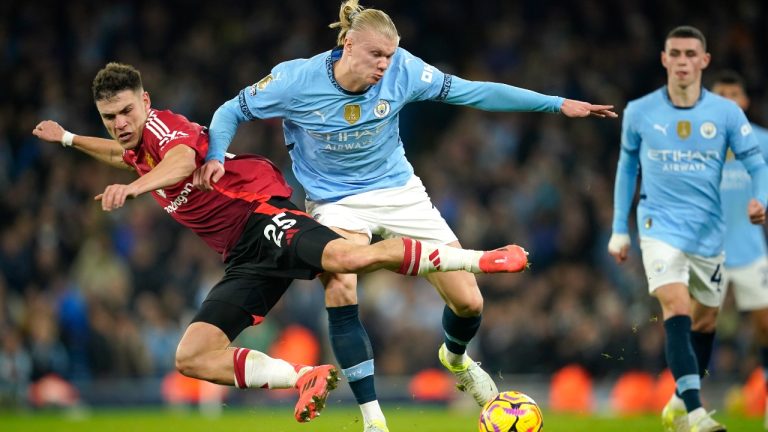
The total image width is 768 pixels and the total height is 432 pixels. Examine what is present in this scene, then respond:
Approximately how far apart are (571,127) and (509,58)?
164 centimetres

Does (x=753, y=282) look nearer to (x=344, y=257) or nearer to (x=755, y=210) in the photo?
(x=755, y=210)

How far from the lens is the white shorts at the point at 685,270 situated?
816 centimetres

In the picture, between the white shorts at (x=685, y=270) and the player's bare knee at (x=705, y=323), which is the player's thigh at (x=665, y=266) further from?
the player's bare knee at (x=705, y=323)

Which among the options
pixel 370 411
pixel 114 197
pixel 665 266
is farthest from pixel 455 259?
pixel 665 266

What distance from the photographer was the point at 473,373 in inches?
316

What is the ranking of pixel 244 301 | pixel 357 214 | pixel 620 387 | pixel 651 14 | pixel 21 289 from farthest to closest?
1. pixel 651 14
2. pixel 21 289
3. pixel 620 387
4. pixel 357 214
5. pixel 244 301

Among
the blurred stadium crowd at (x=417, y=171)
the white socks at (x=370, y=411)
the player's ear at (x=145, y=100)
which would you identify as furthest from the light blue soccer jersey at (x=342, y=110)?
the blurred stadium crowd at (x=417, y=171)

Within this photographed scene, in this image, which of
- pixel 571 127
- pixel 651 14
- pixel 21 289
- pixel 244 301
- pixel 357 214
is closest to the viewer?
pixel 244 301

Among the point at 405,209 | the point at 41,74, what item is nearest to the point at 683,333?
the point at 405,209

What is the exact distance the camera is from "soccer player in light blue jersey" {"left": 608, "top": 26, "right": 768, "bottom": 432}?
26.9 ft

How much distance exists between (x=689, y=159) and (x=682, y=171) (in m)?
0.10

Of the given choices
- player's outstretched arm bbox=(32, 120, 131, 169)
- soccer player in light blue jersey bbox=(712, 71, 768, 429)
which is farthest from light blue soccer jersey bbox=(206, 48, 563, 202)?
soccer player in light blue jersey bbox=(712, 71, 768, 429)

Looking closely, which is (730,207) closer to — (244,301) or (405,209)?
(405,209)

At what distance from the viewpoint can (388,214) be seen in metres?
7.75
